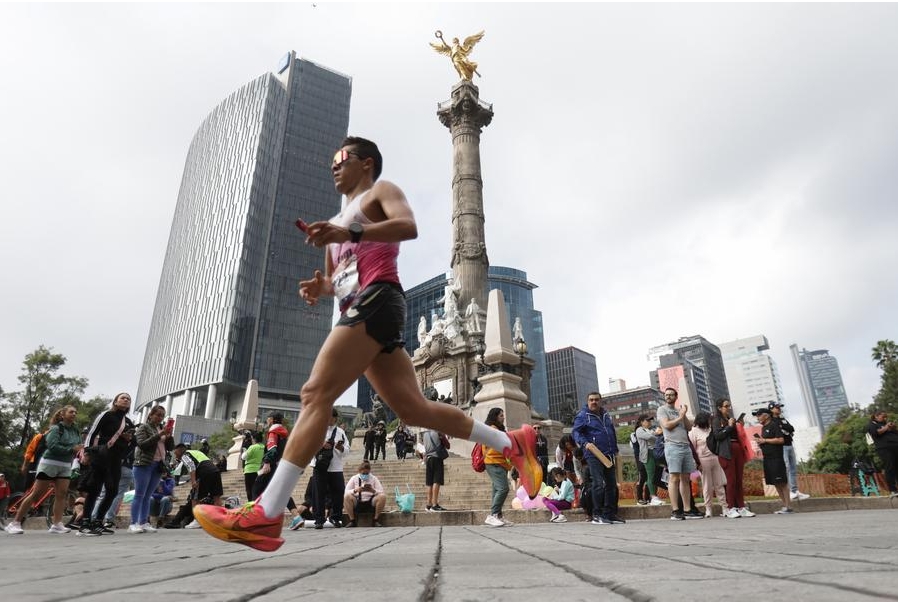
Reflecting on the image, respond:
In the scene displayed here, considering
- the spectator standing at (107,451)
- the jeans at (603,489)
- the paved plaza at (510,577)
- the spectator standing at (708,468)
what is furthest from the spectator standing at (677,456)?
the spectator standing at (107,451)

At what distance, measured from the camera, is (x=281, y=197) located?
77.5 m

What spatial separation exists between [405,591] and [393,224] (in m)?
1.72

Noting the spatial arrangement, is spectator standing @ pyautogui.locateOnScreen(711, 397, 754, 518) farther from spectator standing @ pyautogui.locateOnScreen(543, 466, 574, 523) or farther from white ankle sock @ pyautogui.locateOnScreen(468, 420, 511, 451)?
white ankle sock @ pyautogui.locateOnScreen(468, 420, 511, 451)

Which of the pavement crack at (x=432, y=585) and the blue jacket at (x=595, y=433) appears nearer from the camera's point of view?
the pavement crack at (x=432, y=585)

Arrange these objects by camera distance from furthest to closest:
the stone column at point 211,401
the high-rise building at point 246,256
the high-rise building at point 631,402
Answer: the high-rise building at point 631,402
the high-rise building at point 246,256
the stone column at point 211,401

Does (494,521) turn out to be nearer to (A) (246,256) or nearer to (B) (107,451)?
(B) (107,451)

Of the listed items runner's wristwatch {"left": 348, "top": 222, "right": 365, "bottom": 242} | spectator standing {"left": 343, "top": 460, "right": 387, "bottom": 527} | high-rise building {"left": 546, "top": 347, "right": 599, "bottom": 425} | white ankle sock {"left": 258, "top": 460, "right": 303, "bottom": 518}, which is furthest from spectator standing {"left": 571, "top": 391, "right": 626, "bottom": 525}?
high-rise building {"left": 546, "top": 347, "right": 599, "bottom": 425}

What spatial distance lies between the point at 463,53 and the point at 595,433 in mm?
37937

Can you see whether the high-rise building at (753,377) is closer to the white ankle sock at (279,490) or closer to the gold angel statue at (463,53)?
the gold angel statue at (463,53)

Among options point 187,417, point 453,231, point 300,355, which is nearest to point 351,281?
point 453,231

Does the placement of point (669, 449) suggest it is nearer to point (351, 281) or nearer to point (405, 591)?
point (351, 281)

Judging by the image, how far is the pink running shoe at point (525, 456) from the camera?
3621 mm

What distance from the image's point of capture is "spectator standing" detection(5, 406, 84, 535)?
6.56m

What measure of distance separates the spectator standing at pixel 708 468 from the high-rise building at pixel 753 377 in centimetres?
20665
